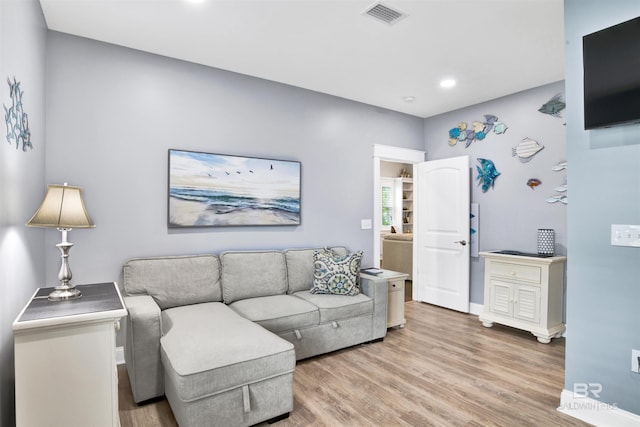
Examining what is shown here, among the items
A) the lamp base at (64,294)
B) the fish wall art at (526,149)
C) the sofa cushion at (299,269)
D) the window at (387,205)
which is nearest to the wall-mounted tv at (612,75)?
the fish wall art at (526,149)

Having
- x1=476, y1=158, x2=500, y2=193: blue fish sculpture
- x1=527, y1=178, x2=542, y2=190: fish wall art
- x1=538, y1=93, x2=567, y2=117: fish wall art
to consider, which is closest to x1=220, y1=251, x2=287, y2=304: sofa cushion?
x1=476, y1=158, x2=500, y2=193: blue fish sculpture

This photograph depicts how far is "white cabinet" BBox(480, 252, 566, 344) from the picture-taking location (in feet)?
11.2

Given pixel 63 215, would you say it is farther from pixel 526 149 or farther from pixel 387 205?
pixel 387 205

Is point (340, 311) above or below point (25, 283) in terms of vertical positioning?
below

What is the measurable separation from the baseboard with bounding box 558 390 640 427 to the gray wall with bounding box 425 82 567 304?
1.91m

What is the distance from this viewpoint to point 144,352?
7.39 ft

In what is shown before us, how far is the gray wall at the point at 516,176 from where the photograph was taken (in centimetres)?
370

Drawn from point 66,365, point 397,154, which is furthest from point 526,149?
point 66,365

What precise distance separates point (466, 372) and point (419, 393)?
0.57 metres

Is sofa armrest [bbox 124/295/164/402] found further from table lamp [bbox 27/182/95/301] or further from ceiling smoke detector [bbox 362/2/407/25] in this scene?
ceiling smoke detector [bbox 362/2/407/25]

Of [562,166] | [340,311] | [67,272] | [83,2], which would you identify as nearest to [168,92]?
[83,2]

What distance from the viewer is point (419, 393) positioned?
8.03 ft

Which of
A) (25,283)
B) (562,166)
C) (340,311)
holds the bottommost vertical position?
(340,311)

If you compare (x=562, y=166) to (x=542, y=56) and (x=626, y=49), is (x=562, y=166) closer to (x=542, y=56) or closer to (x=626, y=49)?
(x=542, y=56)
